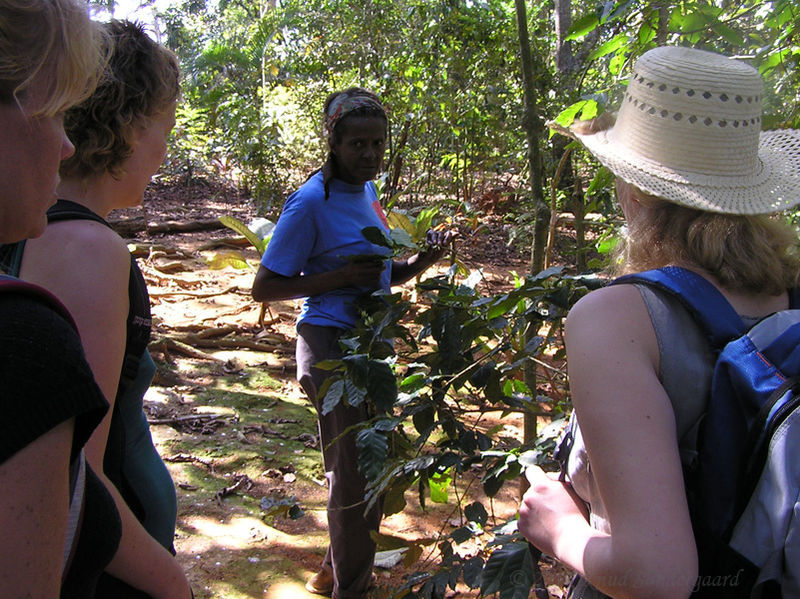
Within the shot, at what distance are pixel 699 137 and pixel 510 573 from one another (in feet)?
2.98

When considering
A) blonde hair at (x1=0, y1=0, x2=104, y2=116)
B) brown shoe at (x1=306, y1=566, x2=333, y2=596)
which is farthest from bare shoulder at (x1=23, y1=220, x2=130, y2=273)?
brown shoe at (x1=306, y1=566, x2=333, y2=596)

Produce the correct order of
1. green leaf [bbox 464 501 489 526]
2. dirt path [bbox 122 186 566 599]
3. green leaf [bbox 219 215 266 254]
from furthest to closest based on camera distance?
green leaf [bbox 219 215 266 254]
dirt path [bbox 122 186 566 599]
green leaf [bbox 464 501 489 526]

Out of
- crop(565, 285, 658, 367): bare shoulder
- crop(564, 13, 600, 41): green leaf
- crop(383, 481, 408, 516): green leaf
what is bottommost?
crop(383, 481, 408, 516): green leaf

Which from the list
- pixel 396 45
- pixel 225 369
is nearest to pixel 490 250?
pixel 396 45

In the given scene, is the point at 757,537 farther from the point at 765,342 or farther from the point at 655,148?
the point at 655,148

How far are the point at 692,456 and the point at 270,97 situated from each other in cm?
833

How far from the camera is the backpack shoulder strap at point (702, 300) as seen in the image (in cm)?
107

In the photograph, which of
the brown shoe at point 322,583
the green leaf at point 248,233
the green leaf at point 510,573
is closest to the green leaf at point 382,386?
the green leaf at point 510,573

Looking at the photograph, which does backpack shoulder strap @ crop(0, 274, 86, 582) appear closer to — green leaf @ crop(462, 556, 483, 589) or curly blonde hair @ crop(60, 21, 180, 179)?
curly blonde hair @ crop(60, 21, 180, 179)

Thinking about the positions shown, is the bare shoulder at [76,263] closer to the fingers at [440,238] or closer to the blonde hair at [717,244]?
the blonde hair at [717,244]

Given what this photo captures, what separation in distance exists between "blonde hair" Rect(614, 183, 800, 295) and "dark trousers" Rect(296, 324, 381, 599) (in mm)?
1611

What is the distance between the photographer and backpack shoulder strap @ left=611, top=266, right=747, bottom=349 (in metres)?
1.07

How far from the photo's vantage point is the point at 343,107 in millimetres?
2807

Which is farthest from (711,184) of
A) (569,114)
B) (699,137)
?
(569,114)
